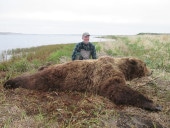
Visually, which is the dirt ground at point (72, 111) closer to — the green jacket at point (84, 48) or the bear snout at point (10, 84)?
the bear snout at point (10, 84)

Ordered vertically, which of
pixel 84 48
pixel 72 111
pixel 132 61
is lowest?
pixel 72 111

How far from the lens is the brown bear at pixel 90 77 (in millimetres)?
5777

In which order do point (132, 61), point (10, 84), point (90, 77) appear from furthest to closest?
1. point (132, 61)
2. point (10, 84)
3. point (90, 77)

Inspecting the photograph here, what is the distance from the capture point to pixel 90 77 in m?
6.26

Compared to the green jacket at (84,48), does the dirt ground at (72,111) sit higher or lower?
lower

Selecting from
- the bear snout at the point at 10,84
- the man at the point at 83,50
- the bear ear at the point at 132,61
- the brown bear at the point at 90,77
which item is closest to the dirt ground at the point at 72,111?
the brown bear at the point at 90,77

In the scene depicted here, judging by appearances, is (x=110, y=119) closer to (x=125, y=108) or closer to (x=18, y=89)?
(x=125, y=108)

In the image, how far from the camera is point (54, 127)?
4.37 m

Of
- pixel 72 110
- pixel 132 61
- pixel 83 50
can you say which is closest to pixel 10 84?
pixel 72 110

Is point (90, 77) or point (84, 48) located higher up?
point (84, 48)

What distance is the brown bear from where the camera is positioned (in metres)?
5.78

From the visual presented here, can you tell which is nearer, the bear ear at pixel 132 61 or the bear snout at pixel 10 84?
the bear snout at pixel 10 84

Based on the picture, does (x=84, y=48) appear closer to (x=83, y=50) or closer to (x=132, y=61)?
(x=83, y=50)

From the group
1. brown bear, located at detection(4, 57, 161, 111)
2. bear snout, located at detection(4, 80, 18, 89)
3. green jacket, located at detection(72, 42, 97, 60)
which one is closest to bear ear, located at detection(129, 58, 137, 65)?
brown bear, located at detection(4, 57, 161, 111)
